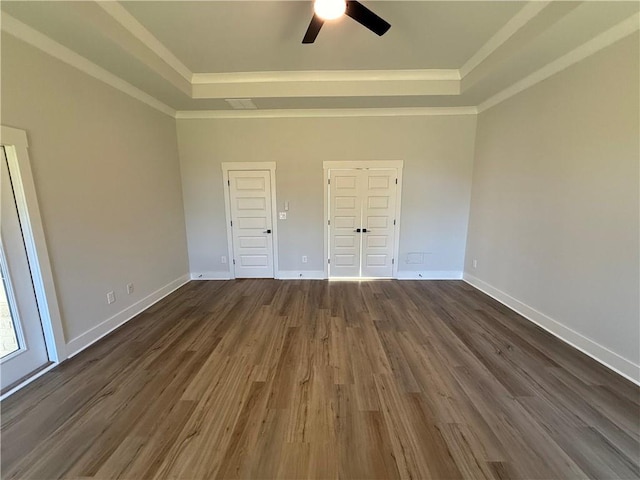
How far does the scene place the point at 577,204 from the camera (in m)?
2.72

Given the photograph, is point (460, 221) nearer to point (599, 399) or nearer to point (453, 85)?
point (453, 85)

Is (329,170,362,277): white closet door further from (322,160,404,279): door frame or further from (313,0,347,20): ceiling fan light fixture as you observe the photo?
(313,0,347,20): ceiling fan light fixture

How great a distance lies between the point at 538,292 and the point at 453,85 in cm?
303

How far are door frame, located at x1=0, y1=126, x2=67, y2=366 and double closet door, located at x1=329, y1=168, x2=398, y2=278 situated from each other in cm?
370

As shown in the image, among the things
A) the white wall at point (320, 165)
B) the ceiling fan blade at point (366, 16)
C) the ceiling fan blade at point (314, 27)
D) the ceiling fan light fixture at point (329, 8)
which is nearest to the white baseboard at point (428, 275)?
the white wall at point (320, 165)

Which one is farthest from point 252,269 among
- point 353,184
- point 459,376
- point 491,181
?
point 491,181

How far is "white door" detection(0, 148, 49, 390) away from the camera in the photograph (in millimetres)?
2150

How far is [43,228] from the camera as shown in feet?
7.82

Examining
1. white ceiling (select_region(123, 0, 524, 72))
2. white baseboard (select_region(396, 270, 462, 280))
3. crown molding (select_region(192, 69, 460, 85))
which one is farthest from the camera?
white baseboard (select_region(396, 270, 462, 280))

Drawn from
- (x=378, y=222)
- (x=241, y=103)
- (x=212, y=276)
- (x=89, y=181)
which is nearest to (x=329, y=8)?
(x=241, y=103)

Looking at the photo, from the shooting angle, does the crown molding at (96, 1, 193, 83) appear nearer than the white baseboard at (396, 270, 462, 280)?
Yes

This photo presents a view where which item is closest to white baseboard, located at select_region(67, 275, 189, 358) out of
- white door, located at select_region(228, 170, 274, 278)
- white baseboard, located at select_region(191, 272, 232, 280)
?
white baseboard, located at select_region(191, 272, 232, 280)

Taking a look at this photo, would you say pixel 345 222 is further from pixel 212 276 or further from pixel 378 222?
pixel 212 276

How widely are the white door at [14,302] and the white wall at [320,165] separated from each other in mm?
2664
